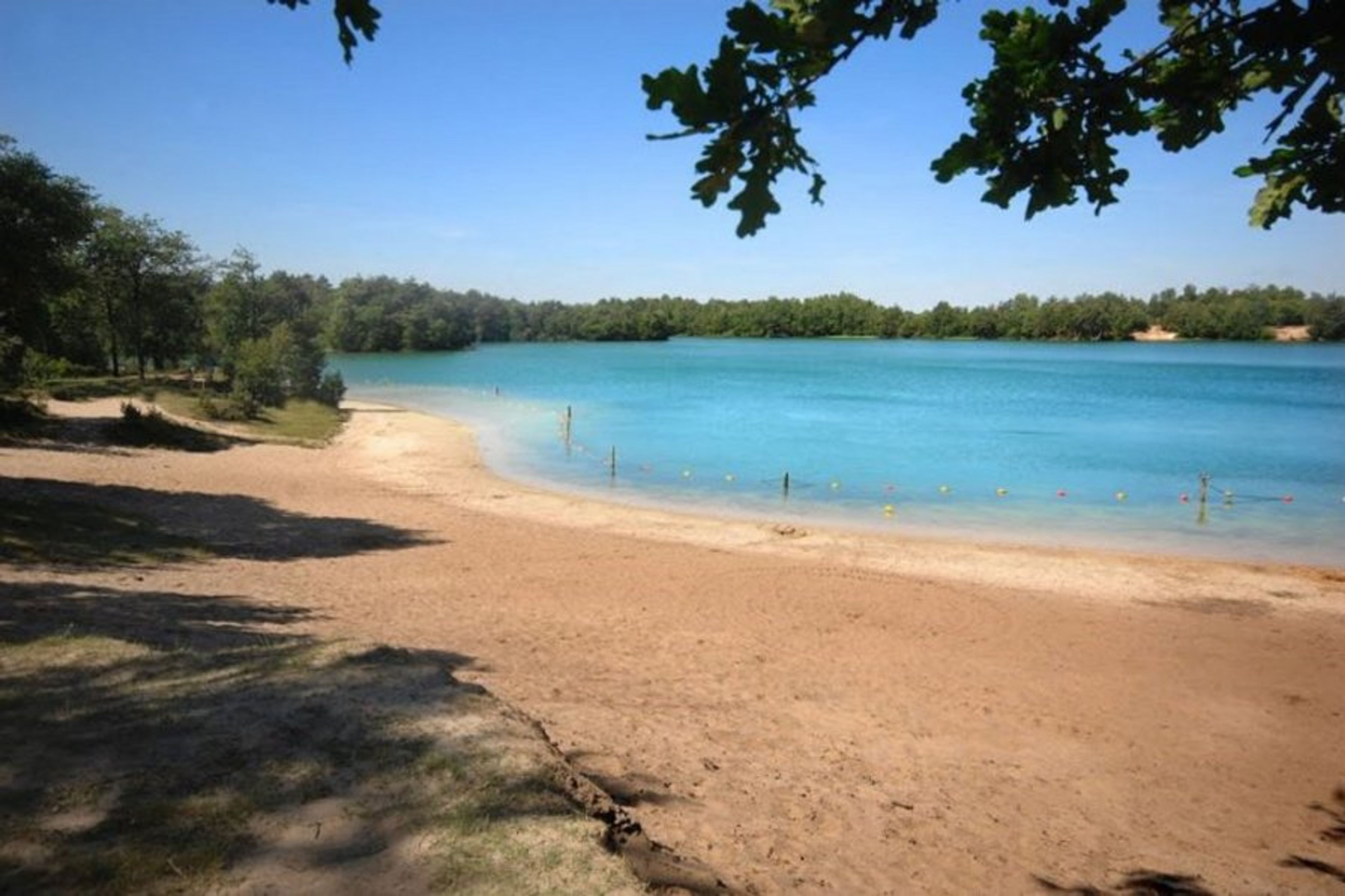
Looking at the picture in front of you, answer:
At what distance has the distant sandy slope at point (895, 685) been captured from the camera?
261 inches

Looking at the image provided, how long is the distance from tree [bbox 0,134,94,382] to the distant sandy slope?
425 cm

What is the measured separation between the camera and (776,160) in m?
2.94

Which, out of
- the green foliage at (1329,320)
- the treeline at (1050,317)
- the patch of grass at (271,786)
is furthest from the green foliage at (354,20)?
the green foliage at (1329,320)

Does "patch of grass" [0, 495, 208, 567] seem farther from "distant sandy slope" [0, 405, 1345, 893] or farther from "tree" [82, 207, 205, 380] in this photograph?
"tree" [82, 207, 205, 380]

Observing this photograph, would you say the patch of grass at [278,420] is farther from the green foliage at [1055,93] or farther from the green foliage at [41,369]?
the green foliage at [1055,93]

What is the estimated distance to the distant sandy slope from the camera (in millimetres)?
6629

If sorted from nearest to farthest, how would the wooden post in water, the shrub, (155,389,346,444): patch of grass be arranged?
the wooden post in water → (155,389,346,444): patch of grass → the shrub

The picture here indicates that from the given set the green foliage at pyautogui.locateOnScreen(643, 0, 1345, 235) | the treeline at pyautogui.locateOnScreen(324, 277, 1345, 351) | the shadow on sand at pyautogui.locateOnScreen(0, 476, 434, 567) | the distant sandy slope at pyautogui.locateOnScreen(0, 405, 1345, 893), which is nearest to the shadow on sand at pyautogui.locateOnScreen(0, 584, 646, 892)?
the distant sandy slope at pyautogui.locateOnScreen(0, 405, 1345, 893)

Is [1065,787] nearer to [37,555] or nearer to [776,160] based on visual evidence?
[776,160]

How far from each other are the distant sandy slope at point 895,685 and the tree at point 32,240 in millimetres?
4248

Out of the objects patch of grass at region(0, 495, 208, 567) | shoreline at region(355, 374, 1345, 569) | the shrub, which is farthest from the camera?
the shrub

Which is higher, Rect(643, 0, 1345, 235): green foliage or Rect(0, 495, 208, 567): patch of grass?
Rect(643, 0, 1345, 235): green foliage

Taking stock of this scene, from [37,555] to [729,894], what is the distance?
11.8 meters

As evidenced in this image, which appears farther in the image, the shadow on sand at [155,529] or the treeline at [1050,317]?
the treeline at [1050,317]
